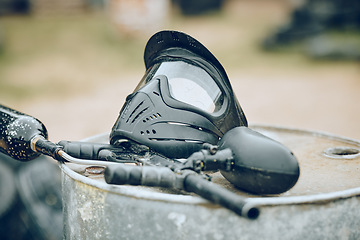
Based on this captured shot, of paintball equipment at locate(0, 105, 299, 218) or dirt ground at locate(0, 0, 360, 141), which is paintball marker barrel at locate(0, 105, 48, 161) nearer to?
paintball equipment at locate(0, 105, 299, 218)

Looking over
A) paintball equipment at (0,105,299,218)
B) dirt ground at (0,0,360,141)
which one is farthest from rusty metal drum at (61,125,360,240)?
dirt ground at (0,0,360,141)

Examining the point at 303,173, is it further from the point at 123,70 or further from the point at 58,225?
the point at 123,70

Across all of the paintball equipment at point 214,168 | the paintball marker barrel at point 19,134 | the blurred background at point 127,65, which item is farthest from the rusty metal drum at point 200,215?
the blurred background at point 127,65

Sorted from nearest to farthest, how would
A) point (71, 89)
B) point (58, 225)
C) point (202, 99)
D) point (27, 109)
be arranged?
point (202, 99)
point (58, 225)
point (27, 109)
point (71, 89)

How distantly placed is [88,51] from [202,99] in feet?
33.2

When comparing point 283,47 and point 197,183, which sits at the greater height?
point 197,183

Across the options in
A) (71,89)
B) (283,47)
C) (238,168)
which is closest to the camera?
(238,168)

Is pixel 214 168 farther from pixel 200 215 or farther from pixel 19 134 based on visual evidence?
pixel 19 134

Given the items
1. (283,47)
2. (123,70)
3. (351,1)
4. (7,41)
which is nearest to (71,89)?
(123,70)

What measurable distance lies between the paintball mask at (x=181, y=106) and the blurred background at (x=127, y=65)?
1847 mm

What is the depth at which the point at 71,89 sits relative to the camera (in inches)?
348

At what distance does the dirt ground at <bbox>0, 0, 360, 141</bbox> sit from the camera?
6555 mm

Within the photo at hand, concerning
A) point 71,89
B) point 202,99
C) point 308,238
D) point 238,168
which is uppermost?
point 202,99

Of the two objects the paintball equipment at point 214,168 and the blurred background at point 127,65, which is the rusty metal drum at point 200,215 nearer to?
the paintball equipment at point 214,168
